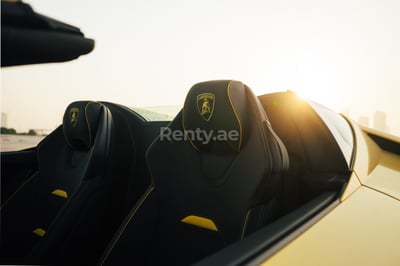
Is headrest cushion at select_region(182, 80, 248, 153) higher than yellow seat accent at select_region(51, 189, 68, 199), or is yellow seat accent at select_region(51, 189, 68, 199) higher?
headrest cushion at select_region(182, 80, 248, 153)

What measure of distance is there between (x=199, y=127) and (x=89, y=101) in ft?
3.70

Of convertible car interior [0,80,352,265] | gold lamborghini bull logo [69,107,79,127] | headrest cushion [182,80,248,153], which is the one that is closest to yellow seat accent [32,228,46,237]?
convertible car interior [0,80,352,265]

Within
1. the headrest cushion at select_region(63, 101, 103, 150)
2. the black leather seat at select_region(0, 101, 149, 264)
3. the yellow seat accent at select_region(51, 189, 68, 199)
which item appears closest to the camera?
the black leather seat at select_region(0, 101, 149, 264)

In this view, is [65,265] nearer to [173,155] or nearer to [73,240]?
[73,240]

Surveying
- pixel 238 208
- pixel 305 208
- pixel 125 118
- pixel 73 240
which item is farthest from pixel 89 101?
pixel 305 208

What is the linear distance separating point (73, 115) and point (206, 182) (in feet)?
4.10

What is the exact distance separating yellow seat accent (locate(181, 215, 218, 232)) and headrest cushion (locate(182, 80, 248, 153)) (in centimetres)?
32

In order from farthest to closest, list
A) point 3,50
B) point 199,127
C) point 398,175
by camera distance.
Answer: point 398,175
point 199,127
point 3,50

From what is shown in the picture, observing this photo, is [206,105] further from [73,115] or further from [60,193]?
[60,193]

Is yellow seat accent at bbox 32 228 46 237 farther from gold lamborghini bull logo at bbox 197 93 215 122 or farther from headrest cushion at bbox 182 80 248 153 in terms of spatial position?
gold lamborghini bull logo at bbox 197 93 215 122

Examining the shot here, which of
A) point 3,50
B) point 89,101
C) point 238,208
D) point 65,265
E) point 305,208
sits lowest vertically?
point 65,265

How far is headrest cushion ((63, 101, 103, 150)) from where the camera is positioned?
222 centimetres

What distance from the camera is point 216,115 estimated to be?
4.76 ft

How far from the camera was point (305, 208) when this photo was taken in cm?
121
